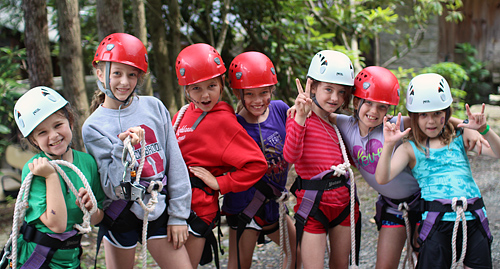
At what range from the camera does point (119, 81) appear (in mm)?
2639

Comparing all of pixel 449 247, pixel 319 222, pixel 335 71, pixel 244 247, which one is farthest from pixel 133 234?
pixel 449 247

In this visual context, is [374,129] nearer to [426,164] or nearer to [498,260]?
[426,164]

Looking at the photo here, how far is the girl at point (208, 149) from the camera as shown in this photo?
9.37 ft

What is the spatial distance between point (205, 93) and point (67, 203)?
3.76 ft

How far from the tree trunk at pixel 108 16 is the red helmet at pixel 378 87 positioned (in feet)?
9.34

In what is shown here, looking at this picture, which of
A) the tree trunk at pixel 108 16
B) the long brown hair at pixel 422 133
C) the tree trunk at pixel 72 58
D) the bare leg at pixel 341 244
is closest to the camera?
the long brown hair at pixel 422 133

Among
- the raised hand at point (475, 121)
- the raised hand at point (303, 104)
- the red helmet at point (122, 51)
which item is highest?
the red helmet at point (122, 51)

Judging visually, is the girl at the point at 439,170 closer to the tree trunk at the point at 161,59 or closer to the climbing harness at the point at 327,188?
the climbing harness at the point at 327,188

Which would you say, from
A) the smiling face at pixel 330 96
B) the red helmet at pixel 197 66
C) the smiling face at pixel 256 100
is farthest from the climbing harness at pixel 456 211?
the red helmet at pixel 197 66

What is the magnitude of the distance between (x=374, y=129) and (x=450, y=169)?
0.59m

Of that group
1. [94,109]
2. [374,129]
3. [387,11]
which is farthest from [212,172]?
[387,11]

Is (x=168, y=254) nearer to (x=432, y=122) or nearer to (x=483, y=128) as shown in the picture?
(x=432, y=122)

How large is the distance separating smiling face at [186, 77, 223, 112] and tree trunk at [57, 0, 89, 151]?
7.30ft

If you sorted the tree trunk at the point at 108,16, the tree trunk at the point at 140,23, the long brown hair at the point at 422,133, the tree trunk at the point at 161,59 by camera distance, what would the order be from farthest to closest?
the tree trunk at the point at 161,59 < the tree trunk at the point at 140,23 < the tree trunk at the point at 108,16 < the long brown hair at the point at 422,133
